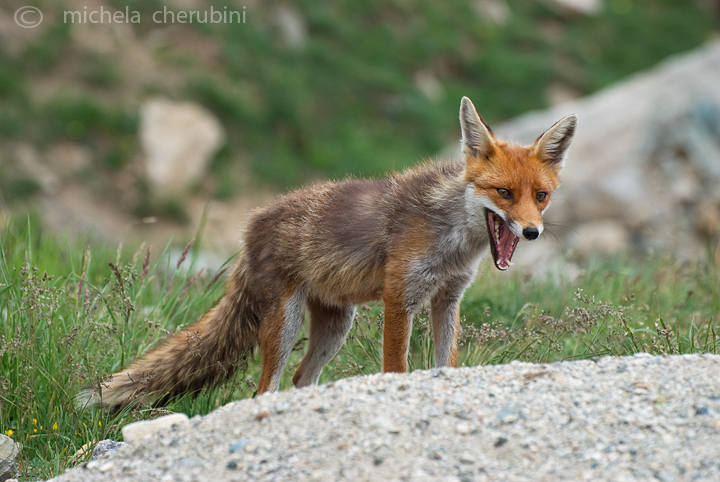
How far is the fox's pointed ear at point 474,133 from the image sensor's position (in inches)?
193

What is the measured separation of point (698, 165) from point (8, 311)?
10.9m

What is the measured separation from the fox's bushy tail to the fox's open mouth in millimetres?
1730

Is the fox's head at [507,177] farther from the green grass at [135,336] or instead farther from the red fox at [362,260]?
the green grass at [135,336]

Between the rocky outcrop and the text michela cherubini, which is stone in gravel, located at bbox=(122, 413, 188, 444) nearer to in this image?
the rocky outcrop

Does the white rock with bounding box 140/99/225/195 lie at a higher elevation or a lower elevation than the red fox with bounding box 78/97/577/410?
lower

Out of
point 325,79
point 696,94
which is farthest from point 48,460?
point 325,79

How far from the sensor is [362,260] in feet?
16.9

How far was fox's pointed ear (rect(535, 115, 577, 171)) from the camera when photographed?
495 cm

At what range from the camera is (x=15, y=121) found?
14117 millimetres

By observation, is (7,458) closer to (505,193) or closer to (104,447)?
(104,447)

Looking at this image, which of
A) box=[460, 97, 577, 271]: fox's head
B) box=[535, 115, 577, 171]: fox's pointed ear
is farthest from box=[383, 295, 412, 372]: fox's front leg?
box=[535, 115, 577, 171]: fox's pointed ear

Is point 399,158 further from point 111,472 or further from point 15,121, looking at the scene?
point 111,472

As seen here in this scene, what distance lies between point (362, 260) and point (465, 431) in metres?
1.93

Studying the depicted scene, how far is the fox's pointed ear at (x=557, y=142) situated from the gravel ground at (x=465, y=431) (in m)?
1.56
